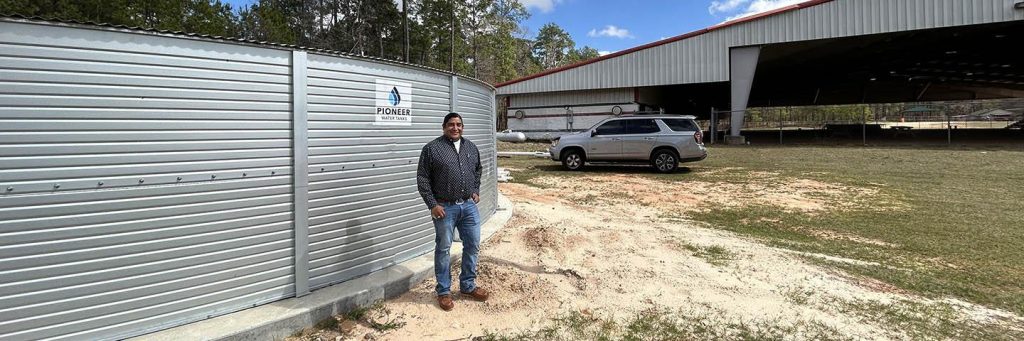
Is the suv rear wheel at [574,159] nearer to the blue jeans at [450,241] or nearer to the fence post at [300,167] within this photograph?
the blue jeans at [450,241]

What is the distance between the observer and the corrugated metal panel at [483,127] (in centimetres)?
596

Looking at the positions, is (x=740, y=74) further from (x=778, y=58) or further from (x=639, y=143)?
(x=639, y=143)

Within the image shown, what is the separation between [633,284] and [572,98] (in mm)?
23908

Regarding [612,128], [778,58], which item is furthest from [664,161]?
[778,58]

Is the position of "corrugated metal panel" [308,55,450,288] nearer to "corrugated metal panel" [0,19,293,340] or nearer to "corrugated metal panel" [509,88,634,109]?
"corrugated metal panel" [0,19,293,340]

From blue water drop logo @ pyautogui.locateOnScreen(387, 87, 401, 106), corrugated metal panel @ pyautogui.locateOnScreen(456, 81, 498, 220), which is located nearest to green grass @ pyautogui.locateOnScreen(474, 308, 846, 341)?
→ blue water drop logo @ pyautogui.locateOnScreen(387, 87, 401, 106)

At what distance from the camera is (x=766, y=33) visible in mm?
21500

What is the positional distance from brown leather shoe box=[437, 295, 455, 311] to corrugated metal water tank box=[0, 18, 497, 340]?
82 centimetres

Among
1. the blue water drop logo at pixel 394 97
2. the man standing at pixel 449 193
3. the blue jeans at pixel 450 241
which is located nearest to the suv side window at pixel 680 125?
the blue water drop logo at pixel 394 97

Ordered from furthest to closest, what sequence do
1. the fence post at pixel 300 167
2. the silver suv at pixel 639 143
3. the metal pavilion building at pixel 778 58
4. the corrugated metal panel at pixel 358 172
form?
the metal pavilion building at pixel 778 58 < the silver suv at pixel 639 143 < the corrugated metal panel at pixel 358 172 < the fence post at pixel 300 167

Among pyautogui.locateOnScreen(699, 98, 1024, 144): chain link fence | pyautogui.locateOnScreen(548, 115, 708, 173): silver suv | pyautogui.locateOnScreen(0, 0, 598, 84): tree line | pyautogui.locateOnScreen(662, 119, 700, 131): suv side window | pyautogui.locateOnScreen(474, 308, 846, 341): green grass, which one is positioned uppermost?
pyautogui.locateOnScreen(0, 0, 598, 84): tree line

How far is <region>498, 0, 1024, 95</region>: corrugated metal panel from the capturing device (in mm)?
18406

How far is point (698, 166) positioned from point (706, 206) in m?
7.12

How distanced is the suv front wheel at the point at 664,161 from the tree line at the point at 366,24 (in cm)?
2610
